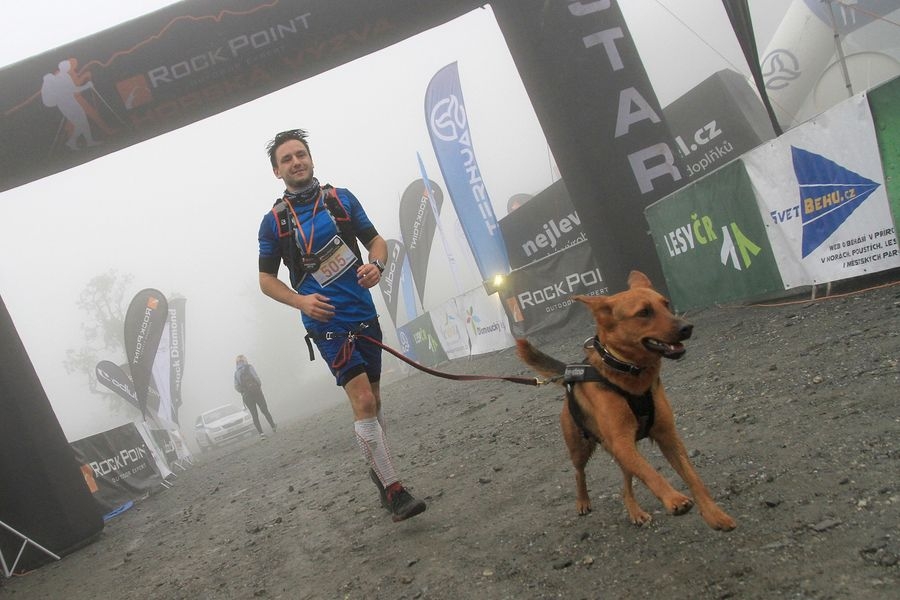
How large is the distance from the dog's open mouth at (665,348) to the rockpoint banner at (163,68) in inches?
243

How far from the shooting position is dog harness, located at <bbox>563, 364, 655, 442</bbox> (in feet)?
8.82

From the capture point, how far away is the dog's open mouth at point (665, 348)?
8.62 ft

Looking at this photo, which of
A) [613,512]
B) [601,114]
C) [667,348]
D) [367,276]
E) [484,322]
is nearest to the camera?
[667,348]

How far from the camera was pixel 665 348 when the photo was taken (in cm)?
264

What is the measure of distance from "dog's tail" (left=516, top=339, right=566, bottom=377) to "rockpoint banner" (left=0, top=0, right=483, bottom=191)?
18.4 ft

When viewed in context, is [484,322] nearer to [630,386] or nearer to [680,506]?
[630,386]

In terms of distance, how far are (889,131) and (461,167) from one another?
29.0 feet

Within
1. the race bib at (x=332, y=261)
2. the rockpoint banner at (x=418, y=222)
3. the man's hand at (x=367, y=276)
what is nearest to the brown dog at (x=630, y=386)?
the man's hand at (x=367, y=276)

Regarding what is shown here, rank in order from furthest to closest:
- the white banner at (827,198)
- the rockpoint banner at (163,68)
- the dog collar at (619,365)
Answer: the rockpoint banner at (163,68) → the white banner at (827,198) → the dog collar at (619,365)

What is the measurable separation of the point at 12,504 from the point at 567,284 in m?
9.28

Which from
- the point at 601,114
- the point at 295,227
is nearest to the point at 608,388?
the point at 295,227

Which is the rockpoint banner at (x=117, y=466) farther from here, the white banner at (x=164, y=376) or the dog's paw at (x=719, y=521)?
the dog's paw at (x=719, y=521)

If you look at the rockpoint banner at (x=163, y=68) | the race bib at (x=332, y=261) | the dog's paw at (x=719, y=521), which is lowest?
the dog's paw at (x=719, y=521)

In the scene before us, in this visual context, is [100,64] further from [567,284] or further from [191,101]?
[567,284]
